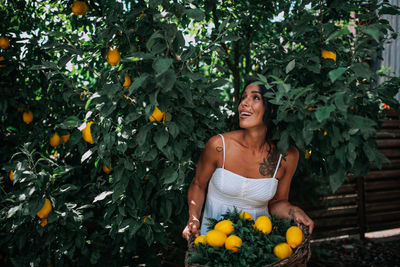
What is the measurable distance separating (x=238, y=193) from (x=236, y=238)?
46cm

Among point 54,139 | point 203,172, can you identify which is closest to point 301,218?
point 203,172

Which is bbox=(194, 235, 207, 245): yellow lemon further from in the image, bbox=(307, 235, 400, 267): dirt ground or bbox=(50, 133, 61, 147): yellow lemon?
bbox=(307, 235, 400, 267): dirt ground

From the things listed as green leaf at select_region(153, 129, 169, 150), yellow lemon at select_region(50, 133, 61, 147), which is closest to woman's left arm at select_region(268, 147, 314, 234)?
green leaf at select_region(153, 129, 169, 150)

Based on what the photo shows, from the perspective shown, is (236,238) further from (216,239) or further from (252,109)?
(252,109)

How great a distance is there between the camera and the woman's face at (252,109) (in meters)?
1.71

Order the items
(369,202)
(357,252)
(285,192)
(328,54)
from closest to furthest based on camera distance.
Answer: (328,54)
(285,192)
(357,252)
(369,202)

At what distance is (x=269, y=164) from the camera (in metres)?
1.84

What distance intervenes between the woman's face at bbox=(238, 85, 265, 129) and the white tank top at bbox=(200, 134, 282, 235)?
184mm

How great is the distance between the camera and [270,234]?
151cm

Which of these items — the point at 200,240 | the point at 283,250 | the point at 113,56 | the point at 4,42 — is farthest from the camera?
the point at 4,42

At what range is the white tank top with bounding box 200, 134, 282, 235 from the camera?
1782mm

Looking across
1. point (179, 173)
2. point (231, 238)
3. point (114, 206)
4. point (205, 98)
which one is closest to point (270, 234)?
point (231, 238)

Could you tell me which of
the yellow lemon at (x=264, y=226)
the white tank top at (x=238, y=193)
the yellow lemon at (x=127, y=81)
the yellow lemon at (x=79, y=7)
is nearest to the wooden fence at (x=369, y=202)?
the white tank top at (x=238, y=193)

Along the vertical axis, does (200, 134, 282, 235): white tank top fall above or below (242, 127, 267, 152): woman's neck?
below
